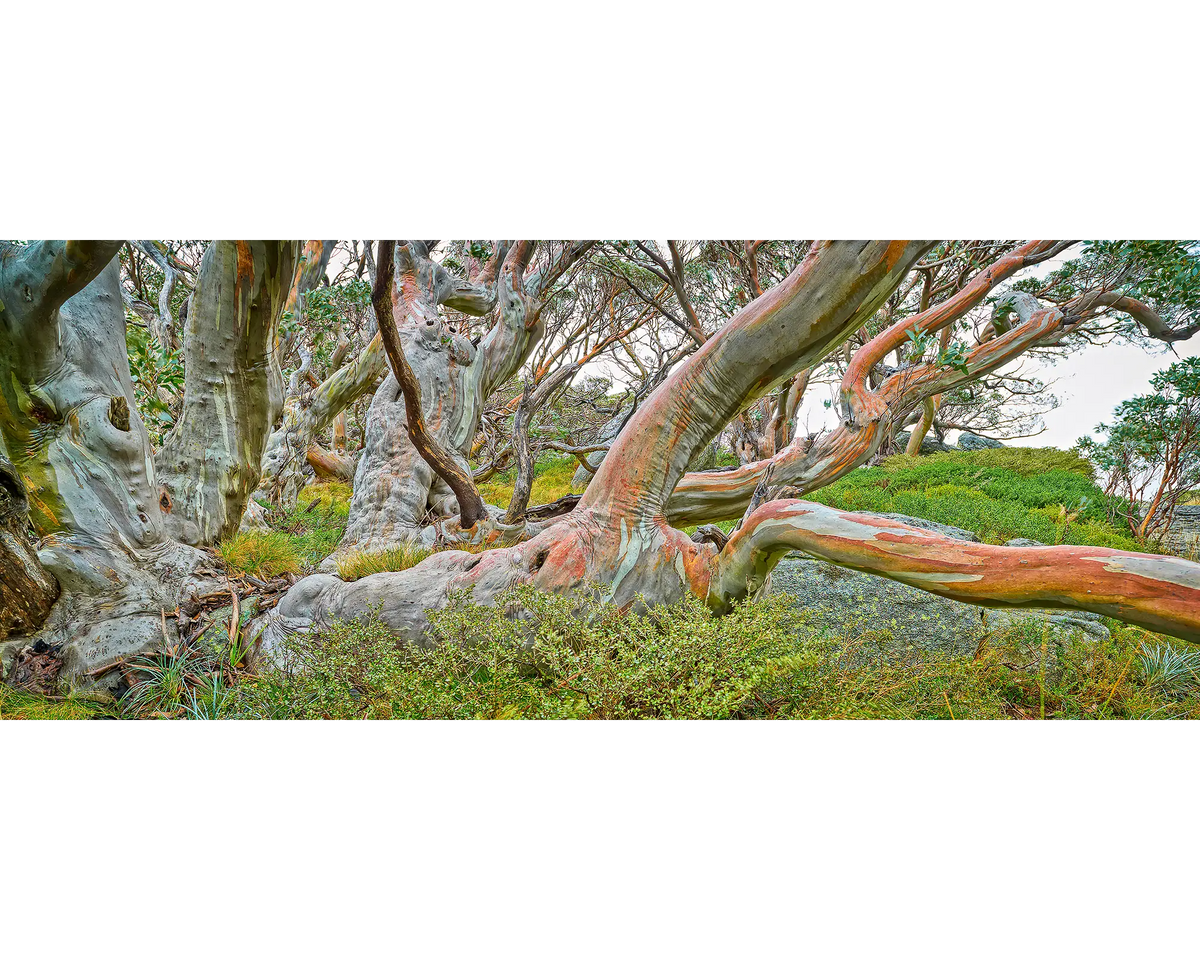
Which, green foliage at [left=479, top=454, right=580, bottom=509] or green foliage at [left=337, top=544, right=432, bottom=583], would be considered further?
green foliage at [left=479, top=454, right=580, bottom=509]

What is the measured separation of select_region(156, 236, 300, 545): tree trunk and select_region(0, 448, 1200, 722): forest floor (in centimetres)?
57

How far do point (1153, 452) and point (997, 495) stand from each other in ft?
4.70

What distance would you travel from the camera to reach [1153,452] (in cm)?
472

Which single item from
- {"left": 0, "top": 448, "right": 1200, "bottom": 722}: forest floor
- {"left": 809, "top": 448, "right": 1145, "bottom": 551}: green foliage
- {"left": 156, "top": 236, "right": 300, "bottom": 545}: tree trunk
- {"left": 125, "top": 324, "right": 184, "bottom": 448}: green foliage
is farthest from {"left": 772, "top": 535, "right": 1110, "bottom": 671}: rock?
{"left": 125, "top": 324, "right": 184, "bottom": 448}: green foliage

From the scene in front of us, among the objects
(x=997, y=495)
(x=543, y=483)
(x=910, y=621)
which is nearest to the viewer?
(x=910, y=621)

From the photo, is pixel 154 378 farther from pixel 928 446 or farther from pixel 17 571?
pixel 928 446

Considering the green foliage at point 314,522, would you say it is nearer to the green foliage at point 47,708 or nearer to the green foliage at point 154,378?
the green foliage at point 154,378

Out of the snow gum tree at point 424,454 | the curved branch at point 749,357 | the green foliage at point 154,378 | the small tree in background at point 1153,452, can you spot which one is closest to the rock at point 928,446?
the small tree in background at point 1153,452

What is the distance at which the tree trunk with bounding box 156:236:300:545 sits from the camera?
8.58ft

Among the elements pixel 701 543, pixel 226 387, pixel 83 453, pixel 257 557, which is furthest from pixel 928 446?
pixel 83 453

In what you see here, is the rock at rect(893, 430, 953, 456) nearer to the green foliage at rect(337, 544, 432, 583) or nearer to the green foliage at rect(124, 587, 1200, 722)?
the green foliage at rect(124, 587, 1200, 722)
